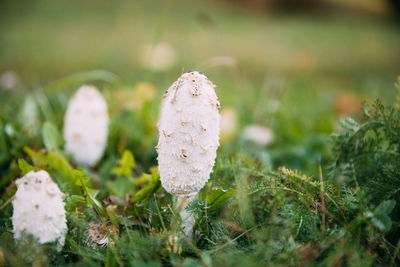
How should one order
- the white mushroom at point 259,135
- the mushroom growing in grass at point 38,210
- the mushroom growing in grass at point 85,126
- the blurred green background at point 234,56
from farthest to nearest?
the blurred green background at point 234,56 < the white mushroom at point 259,135 < the mushroom growing in grass at point 85,126 < the mushroom growing in grass at point 38,210

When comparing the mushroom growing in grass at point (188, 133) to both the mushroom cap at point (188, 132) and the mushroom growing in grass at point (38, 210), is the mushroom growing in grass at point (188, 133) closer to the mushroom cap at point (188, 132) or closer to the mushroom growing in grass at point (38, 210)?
the mushroom cap at point (188, 132)

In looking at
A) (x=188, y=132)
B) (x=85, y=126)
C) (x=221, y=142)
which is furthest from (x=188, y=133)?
(x=85, y=126)

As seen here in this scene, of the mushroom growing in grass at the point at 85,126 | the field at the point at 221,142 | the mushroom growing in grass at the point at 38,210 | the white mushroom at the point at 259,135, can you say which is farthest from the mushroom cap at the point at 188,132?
the white mushroom at the point at 259,135

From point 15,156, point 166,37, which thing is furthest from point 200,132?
point 166,37

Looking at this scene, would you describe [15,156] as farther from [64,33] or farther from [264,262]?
[64,33]

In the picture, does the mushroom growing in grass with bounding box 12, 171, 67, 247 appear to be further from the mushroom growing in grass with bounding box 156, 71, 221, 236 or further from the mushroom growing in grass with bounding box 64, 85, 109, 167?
the mushroom growing in grass with bounding box 64, 85, 109, 167

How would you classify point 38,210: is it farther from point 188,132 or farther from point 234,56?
point 234,56
